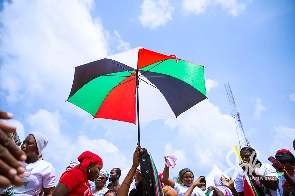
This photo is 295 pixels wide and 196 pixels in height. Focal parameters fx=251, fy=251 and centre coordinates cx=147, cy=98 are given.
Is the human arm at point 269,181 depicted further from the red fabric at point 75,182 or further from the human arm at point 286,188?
the red fabric at point 75,182

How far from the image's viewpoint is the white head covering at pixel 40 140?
3.99 m

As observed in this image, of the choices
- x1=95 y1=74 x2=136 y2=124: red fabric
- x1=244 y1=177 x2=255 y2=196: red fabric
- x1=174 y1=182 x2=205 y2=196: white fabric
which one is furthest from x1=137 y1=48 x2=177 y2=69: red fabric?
x1=174 y1=182 x2=205 y2=196: white fabric

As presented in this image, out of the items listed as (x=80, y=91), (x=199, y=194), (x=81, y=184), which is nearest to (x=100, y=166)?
(x=81, y=184)

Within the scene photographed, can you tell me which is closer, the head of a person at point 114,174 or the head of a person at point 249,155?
the head of a person at point 249,155

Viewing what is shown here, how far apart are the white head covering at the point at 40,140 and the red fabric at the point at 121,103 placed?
0.97m

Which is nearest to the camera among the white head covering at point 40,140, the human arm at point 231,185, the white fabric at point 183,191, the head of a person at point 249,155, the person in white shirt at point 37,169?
the person in white shirt at point 37,169

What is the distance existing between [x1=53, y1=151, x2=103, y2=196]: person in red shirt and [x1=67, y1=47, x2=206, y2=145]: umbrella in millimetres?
771

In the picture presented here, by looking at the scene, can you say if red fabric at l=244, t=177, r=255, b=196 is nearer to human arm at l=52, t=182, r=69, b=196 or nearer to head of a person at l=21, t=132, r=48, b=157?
human arm at l=52, t=182, r=69, b=196

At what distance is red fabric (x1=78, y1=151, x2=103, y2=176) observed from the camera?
12.7 ft

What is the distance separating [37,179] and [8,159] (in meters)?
3.02

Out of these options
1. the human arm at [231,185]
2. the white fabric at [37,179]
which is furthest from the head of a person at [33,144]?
the human arm at [231,185]

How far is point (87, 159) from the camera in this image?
3.92 m

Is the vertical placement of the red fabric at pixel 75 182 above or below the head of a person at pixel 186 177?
below

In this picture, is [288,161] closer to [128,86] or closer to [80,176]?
[128,86]
